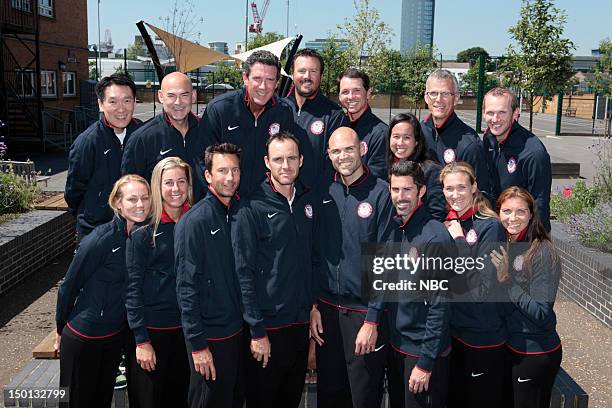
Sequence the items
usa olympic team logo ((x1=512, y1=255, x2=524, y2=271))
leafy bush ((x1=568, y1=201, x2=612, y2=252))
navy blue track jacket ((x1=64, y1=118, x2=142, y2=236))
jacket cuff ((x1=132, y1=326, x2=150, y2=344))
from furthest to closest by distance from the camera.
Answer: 1. leafy bush ((x1=568, y1=201, x2=612, y2=252))
2. navy blue track jacket ((x1=64, y1=118, x2=142, y2=236))
3. usa olympic team logo ((x1=512, y1=255, x2=524, y2=271))
4. jacket cuff ((x1=132, y1=326, x2=150, y2=344))

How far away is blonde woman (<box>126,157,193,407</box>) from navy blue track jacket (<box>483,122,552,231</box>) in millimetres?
2931

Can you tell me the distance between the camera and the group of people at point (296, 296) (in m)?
3.84

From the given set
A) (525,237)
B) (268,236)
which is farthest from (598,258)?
(268,236)

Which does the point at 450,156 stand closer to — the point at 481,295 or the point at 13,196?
the point at 481,295

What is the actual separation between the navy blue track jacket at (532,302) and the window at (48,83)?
2562 cm

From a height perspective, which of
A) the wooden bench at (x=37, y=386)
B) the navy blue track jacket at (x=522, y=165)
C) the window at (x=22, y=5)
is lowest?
the wooden bench at (x=37, y=386)

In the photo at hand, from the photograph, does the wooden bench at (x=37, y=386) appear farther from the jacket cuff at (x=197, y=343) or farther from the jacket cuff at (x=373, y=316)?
the jacket cuff at (x=373, y=316)

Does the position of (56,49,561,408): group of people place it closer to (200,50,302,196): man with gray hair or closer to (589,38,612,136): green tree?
(200,50,302,196): man with gray hair

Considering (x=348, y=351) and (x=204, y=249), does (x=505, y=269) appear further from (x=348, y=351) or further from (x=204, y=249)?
(x=204, y=249)

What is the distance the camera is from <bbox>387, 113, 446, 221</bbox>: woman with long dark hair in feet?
14.4

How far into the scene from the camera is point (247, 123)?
5.03 meters

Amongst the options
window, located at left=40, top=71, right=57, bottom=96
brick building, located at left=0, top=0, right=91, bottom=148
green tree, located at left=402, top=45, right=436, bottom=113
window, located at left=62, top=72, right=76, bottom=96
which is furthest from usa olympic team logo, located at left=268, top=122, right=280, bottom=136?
green tree, located at left=402, top=45, right=436, bottom=113

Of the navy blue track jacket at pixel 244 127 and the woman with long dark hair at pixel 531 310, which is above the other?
the navy blue track jacket at pixel 244 127

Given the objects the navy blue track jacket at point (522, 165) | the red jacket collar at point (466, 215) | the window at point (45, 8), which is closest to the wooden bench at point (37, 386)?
the red jacket collar at point (466, 215)
